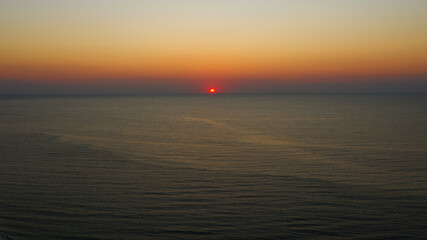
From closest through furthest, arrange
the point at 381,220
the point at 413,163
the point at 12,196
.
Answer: the point at 381,220 < the point at 12,196 < the point at 413,163

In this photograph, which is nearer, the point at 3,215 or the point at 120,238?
the point at 120,238

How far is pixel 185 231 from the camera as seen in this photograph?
9.59 m

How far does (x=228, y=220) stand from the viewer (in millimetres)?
10320

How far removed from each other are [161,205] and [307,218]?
4.66 meters

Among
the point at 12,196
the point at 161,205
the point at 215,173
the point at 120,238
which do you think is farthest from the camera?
the point at 215,173

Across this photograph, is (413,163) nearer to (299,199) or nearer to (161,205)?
(299,199)

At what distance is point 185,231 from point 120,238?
170cm

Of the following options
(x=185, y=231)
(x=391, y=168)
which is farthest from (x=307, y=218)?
(x=391, y=168)

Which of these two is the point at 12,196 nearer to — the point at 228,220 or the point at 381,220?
the point at 228,220

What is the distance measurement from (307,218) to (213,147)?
1454 cm

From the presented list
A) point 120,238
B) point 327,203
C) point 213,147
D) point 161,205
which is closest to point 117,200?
point 161,205

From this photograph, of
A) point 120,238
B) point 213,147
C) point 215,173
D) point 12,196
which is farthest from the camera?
point 213,147

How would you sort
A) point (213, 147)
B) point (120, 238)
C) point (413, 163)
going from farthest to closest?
1. point (213, 147)
2. point (413, 163)
3. point (120, 238)

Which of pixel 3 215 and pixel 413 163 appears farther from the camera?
pixel 413 163
